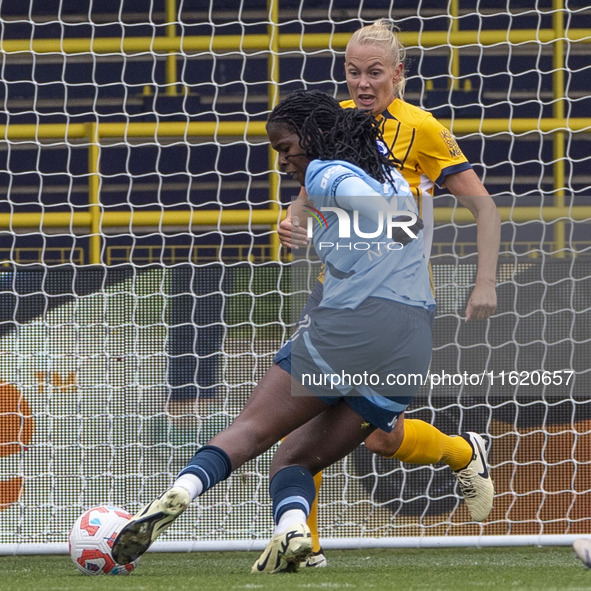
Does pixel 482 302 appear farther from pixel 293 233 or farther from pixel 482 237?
pixel 293 233

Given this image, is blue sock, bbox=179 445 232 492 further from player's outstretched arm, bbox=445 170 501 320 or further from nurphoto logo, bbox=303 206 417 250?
player's outstretched arm, bbox=445 170 501 320

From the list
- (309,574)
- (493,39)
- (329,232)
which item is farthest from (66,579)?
(493,39)

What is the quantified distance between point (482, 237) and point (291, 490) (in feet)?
3.04

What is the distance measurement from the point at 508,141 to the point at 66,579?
671 cm

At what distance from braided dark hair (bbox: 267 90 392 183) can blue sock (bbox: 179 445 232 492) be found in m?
0.74

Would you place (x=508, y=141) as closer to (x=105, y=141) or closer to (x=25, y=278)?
(x=105, y=141)

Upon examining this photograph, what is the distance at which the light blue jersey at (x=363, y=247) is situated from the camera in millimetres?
2420

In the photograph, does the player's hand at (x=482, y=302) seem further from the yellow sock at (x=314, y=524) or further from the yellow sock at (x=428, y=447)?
the yellow sock at (x=314, y=524)

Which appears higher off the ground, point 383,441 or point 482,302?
point 482,302

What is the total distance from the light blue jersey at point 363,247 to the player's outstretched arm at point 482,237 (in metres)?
0.27

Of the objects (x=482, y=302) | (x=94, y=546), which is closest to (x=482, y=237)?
(x=482, y=302)

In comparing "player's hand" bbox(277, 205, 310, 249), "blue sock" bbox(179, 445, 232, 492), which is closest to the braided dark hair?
"player's hand" bbox(277, 205, 310, 249)

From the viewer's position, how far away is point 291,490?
8.50 feet

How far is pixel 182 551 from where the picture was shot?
149 inches
